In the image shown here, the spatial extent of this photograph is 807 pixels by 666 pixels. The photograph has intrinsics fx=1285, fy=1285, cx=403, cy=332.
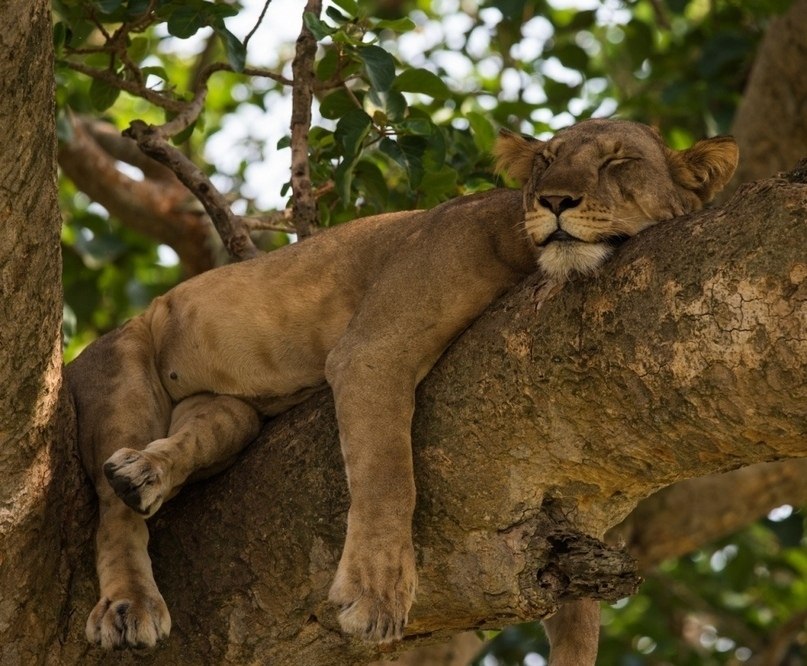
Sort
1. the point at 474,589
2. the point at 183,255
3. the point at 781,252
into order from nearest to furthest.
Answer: the point at 781,252 → the point at 474,589 → the point at 183,255

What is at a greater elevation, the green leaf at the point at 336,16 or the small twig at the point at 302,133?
the green leaf at the point at 336,16

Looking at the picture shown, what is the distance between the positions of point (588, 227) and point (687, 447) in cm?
69

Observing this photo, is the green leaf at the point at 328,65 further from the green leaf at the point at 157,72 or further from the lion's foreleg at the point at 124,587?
the lion's foreleg at the point at 124,587

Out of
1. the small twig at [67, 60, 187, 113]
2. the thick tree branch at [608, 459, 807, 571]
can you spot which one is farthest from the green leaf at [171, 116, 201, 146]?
the thick tree branch at [608, 459, 807, 571]

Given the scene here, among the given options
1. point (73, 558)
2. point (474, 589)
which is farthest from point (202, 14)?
point (474, 589)

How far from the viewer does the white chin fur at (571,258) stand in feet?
9.92

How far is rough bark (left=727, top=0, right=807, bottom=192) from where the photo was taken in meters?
6.75

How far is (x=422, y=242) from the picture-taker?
12.2 ft

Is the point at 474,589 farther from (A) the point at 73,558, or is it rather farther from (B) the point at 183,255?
(B) the point at 183,255

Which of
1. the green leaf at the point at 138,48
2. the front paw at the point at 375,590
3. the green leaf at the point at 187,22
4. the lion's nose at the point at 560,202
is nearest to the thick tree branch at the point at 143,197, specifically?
the green leaf at the point at 138,48

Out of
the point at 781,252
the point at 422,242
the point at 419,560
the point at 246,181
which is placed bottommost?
the point at 246,181

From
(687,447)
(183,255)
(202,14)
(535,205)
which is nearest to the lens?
(687,447)

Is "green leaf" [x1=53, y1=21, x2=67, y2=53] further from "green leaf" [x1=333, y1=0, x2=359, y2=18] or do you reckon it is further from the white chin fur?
the white chin fur

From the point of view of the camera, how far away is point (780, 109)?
22.3 ft
